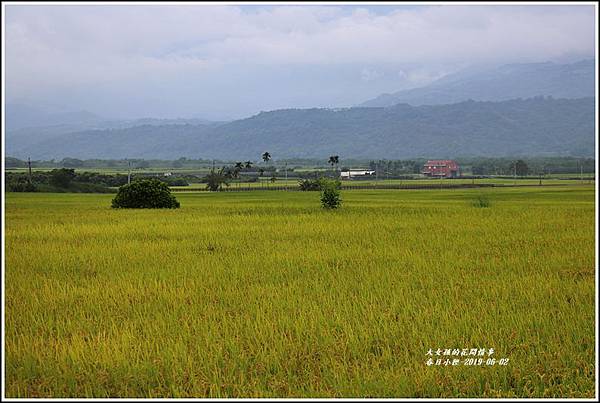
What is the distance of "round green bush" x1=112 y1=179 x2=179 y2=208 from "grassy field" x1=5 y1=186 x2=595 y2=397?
1054cm

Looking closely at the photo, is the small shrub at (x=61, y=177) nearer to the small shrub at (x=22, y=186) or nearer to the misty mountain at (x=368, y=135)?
the small shrub at (x=22, y=186)

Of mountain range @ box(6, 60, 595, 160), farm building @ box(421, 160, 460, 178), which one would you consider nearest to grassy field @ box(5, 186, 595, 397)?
farm building @ box(421, 160, 460, 178)

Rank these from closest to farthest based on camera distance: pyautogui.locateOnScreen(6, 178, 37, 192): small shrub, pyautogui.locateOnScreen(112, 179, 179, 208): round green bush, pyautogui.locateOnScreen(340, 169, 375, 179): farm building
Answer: pyautogui.locateOnScreen(112, 179, 179, 208): round green bush
pyautogui.locateOnScreen(6, 178, 37, 192): small shrub
pyautogui.locateOnScreen(340, 169, 375, 179): farm building

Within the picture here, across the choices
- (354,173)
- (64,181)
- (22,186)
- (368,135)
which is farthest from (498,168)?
(368,135)

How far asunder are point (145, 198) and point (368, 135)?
9507 cm

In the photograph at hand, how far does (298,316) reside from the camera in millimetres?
6012

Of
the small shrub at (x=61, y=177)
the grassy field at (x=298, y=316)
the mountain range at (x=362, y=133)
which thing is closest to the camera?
the grassy field at (x=298, y=316)

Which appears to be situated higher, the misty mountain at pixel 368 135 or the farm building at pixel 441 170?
the misty mountain at pixel 368 135

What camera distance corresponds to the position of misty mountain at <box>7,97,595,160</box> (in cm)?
9281

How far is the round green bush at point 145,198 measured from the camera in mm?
23234

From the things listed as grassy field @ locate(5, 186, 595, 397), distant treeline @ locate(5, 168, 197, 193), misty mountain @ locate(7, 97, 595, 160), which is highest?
misty mountain @ locate(7, 97, 595, 160)

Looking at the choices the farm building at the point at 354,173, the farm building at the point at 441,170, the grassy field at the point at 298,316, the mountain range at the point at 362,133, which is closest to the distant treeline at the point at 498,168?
the farm building at the point at 441,170

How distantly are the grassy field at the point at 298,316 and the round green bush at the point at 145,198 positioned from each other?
1054cm

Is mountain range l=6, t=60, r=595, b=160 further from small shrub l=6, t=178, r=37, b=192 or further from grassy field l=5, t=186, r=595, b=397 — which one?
grassy field l=5, t=186, r=595, b=397
